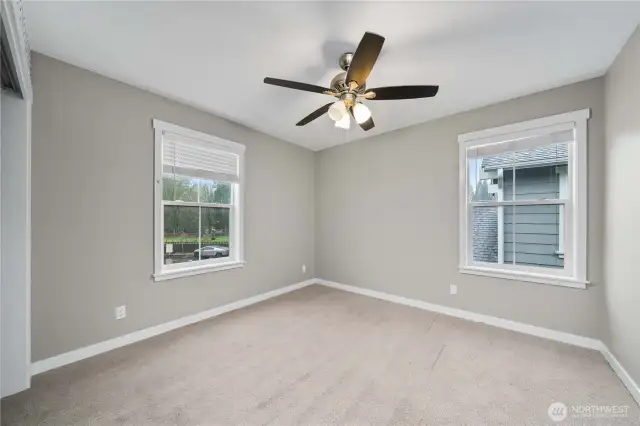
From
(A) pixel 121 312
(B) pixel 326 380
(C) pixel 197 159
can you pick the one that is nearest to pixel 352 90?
(C) pixel 197 159

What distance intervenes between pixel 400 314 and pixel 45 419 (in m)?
3.27

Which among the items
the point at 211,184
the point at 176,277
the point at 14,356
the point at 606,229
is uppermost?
the point at 211,184

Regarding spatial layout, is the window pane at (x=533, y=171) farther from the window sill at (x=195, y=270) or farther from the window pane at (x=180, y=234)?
the window pane at (x=180, y=234)

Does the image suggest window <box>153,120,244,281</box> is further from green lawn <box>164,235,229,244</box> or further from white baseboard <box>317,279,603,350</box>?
white baseboard <box>317,279,603,350</box>

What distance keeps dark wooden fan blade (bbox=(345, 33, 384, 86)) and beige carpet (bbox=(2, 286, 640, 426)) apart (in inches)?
89.6

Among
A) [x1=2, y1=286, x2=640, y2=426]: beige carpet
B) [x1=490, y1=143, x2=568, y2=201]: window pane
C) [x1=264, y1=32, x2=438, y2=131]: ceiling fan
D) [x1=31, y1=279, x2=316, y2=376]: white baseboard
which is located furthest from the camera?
[x1=490, y1=143, x2=568, y2=201]: window pane

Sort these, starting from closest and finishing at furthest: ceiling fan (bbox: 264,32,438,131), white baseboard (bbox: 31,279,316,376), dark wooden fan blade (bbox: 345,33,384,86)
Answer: dark wooden fan blade (bbox: 345,33,384,86) < ceiling fan (bbox: 264,32,438,131) < white baseboard (bbox: 31,279,316,376)

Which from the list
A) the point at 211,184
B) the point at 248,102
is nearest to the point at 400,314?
the point at 211,184

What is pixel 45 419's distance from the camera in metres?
1.67

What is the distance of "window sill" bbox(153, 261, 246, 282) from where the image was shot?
291 cm

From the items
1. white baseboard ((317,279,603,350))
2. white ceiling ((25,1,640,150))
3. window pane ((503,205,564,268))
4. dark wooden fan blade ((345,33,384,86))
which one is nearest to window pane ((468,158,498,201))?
window pane ((503,205,564,268))

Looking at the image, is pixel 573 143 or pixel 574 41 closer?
pixel 574 41

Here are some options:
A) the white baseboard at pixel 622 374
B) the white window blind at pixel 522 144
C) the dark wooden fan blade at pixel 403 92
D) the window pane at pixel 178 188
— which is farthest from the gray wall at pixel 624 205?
the window pane at pixel 178 188

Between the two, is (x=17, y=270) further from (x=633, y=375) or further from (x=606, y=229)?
(x=606, y=229)
